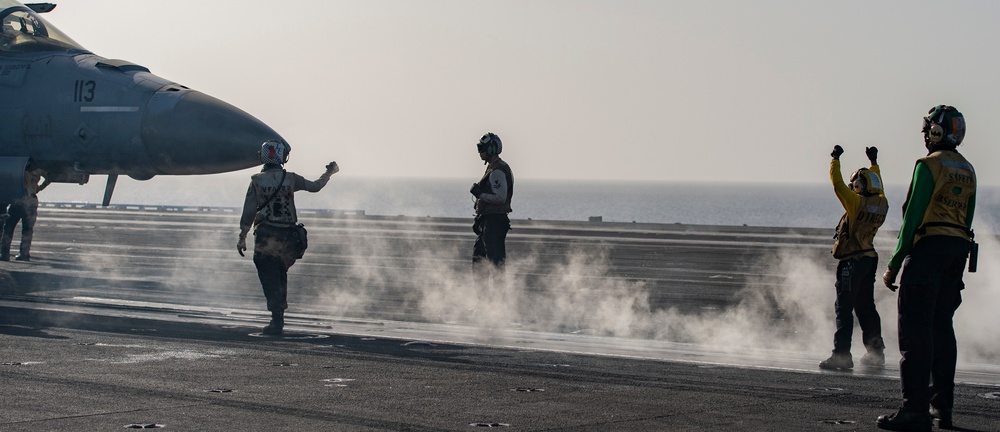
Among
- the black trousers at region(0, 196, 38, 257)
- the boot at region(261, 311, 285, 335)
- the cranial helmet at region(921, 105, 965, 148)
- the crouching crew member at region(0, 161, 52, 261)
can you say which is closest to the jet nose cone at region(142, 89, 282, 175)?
the crouching crew member at region(0, 161, 52, 261)

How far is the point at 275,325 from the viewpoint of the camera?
13.2m

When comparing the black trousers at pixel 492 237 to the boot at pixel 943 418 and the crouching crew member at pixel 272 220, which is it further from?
the boot at pixel 943 418

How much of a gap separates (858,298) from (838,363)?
813 mm

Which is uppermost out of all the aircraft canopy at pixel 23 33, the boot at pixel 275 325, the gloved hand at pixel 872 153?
the aircraft canopy at pixel 23 33

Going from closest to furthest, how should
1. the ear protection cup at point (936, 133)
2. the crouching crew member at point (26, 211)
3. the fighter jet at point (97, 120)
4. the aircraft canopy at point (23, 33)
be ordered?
the ear protection cup at point (936, 133)
the fighter jet at point (97, 120)
the crouching crew member at point (26, 211)
the aircraft canopy at point (23, 33)

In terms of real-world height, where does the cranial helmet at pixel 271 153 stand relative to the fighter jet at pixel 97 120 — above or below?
below

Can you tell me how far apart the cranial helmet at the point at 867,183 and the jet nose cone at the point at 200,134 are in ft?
29.2

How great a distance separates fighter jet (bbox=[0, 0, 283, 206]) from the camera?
58.4 ft

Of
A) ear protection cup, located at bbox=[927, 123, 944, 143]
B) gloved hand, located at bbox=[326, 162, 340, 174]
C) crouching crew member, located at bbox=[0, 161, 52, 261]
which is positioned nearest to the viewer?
ear protection cup, located at bbox=[927, 123, 944, 143]

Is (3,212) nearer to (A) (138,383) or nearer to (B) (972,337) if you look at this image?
(A) (138,383)

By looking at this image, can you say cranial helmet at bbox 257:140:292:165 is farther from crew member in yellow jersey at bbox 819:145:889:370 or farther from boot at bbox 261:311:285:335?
crew member in yellow jersey at bbox 819:145:889:370

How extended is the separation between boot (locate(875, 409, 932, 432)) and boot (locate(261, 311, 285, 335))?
7044 mm

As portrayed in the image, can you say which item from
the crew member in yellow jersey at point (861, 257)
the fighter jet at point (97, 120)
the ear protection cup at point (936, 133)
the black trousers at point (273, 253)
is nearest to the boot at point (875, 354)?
the crew member in yellow jersey at point (861, 257)

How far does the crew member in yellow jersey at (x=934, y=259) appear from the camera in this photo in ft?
27.1
